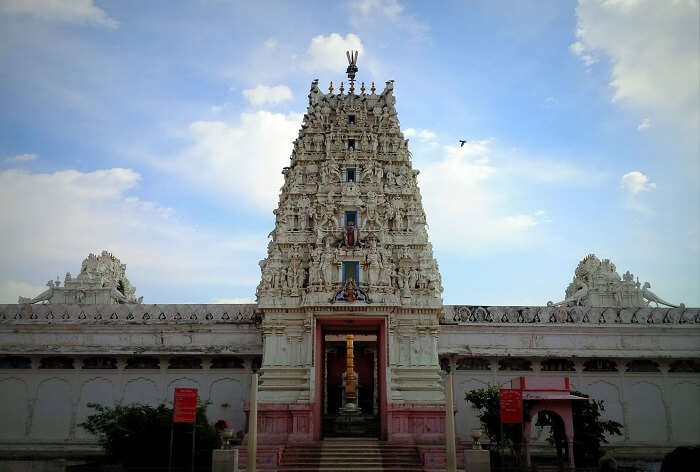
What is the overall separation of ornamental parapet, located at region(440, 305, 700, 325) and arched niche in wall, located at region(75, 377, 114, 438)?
51.4 feet

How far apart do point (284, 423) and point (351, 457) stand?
3.21m

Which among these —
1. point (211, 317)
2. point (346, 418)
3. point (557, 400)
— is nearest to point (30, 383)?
Answer: point (211, 317)

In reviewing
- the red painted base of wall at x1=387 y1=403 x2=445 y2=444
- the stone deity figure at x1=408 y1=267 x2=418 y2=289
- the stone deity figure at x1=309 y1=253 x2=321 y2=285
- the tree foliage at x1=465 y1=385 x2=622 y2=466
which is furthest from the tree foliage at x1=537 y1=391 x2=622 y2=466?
the stone deity figure at x1=309 y1=253 x2=321 y2=285

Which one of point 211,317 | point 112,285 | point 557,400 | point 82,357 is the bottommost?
point 557,400

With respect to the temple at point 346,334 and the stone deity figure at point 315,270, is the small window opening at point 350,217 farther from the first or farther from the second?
the stone deity figure at point 315,270

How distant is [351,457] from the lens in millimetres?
21219

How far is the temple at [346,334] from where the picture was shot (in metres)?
25.3

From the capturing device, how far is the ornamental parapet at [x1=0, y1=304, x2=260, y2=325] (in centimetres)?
2852

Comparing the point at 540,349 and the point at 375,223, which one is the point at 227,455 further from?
the point at 540,349

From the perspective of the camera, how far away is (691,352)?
92.5 feet

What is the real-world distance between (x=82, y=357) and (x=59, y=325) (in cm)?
197

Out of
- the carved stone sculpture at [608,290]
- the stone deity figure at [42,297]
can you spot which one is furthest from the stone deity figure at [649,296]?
the stone deity figure at [42,297]

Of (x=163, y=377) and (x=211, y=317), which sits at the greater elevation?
(x=211, y=317)

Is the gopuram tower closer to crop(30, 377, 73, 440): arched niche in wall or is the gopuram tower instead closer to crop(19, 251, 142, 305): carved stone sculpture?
crop(30, 377, 73, 440): arched niche in wall
